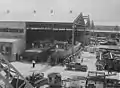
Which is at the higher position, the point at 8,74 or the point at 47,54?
the point at 8,74

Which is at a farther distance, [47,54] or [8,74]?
[47,54]

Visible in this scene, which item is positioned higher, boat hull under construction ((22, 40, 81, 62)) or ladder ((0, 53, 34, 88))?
ladder ((0, 53, 34, 88))

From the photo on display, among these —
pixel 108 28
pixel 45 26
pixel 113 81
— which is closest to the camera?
pixel 113 81

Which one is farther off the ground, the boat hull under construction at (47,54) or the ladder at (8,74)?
the ladder at (8,74)

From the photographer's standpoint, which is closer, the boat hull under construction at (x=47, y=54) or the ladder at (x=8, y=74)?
→ the ladder at (x=8, y=74)

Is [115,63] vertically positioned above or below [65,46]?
below

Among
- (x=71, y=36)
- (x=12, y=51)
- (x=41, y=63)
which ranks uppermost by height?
(x=71, y=36)

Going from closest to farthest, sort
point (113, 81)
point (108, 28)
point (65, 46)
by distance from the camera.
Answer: point (113, 81), point (65, 46), point (108, 28)

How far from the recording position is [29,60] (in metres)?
20.6

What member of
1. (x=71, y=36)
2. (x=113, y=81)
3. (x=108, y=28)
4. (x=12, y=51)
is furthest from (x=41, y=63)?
(x=108, y=28)

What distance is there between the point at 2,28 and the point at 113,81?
16.6 metres

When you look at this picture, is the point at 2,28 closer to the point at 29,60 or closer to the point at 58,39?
the point at 29,60

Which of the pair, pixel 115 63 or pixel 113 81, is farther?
pixel 115 63

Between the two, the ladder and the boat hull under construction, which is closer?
the ladder
